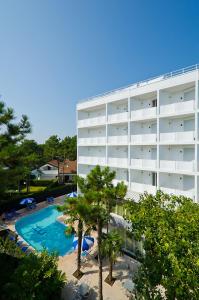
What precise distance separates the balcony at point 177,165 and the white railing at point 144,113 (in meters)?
5.02

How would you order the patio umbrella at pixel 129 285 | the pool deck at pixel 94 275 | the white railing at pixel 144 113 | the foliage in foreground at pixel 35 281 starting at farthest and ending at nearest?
the white railing at pixel 144 113, the pool deck at pixel 94 275, the patio umbrella at pixel 129 285, the foliage in foreground at pixel 35 281

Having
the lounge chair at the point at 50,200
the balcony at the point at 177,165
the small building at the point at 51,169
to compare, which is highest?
the balcony at the point at 177,165

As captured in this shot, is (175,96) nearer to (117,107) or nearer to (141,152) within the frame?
(141,152)

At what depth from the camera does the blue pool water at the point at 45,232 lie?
2573cm

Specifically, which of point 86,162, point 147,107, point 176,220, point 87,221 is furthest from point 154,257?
point 86,162

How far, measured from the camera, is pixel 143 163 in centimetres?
2433

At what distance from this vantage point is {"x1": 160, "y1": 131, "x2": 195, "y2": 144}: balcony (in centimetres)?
2028

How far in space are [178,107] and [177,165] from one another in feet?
17.6

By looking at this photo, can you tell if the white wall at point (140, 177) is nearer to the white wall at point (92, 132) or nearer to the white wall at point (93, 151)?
the white wall at point (93, 151)

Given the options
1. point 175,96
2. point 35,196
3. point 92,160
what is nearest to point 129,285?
point 175,96

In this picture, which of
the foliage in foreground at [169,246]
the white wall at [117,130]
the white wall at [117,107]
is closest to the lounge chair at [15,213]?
the white wall at [117,130]

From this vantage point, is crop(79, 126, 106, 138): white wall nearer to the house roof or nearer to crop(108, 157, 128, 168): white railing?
crop(108, 157, 128, 168): white railing

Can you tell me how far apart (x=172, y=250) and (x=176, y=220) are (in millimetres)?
1925

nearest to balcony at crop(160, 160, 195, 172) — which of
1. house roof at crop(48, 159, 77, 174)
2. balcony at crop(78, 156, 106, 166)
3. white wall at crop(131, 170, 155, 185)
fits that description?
white wall at crop(131, 170, 155, 185)
